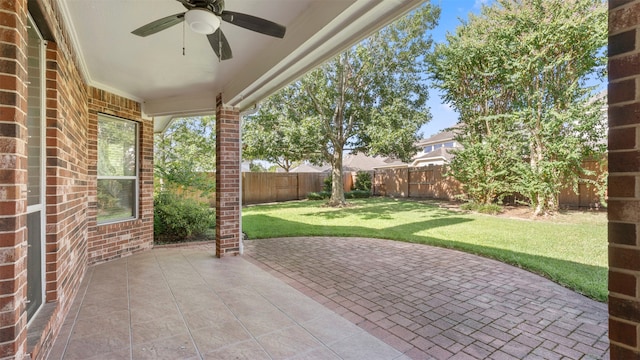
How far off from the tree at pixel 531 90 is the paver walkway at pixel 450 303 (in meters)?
5.67

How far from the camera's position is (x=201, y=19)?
2.15 meters

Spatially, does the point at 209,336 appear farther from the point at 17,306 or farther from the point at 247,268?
the point at 247,268

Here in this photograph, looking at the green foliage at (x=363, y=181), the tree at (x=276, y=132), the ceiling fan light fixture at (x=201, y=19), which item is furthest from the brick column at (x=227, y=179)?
the green foliage at (x=363, y=181)

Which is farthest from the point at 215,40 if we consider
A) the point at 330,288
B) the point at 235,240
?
the point at 235,240

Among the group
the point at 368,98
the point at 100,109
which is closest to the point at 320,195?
the point at 368,98

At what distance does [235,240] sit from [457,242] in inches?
159

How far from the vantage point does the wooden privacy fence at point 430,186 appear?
9.23 metres

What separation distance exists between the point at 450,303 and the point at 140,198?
5108 mm

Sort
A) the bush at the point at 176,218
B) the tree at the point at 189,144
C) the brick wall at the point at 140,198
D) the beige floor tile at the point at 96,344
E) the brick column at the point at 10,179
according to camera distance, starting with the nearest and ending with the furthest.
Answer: the brick column at the point at 10,179
the beige floor tile at the point at 96,344
the brick wall at the point at 140,198
the bush at the point at 176,218
the tree at the point at 189,144

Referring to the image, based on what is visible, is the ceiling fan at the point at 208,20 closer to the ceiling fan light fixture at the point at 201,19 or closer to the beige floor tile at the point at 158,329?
the ceiling fan light fixture at the point at 201,19

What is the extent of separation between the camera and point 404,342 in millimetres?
2412

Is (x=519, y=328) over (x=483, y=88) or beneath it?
beneath

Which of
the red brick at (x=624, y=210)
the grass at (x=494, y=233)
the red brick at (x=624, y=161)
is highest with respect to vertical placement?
the red brick at (x=624, y=161)

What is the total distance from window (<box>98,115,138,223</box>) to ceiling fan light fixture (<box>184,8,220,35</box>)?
3598 millimetres
